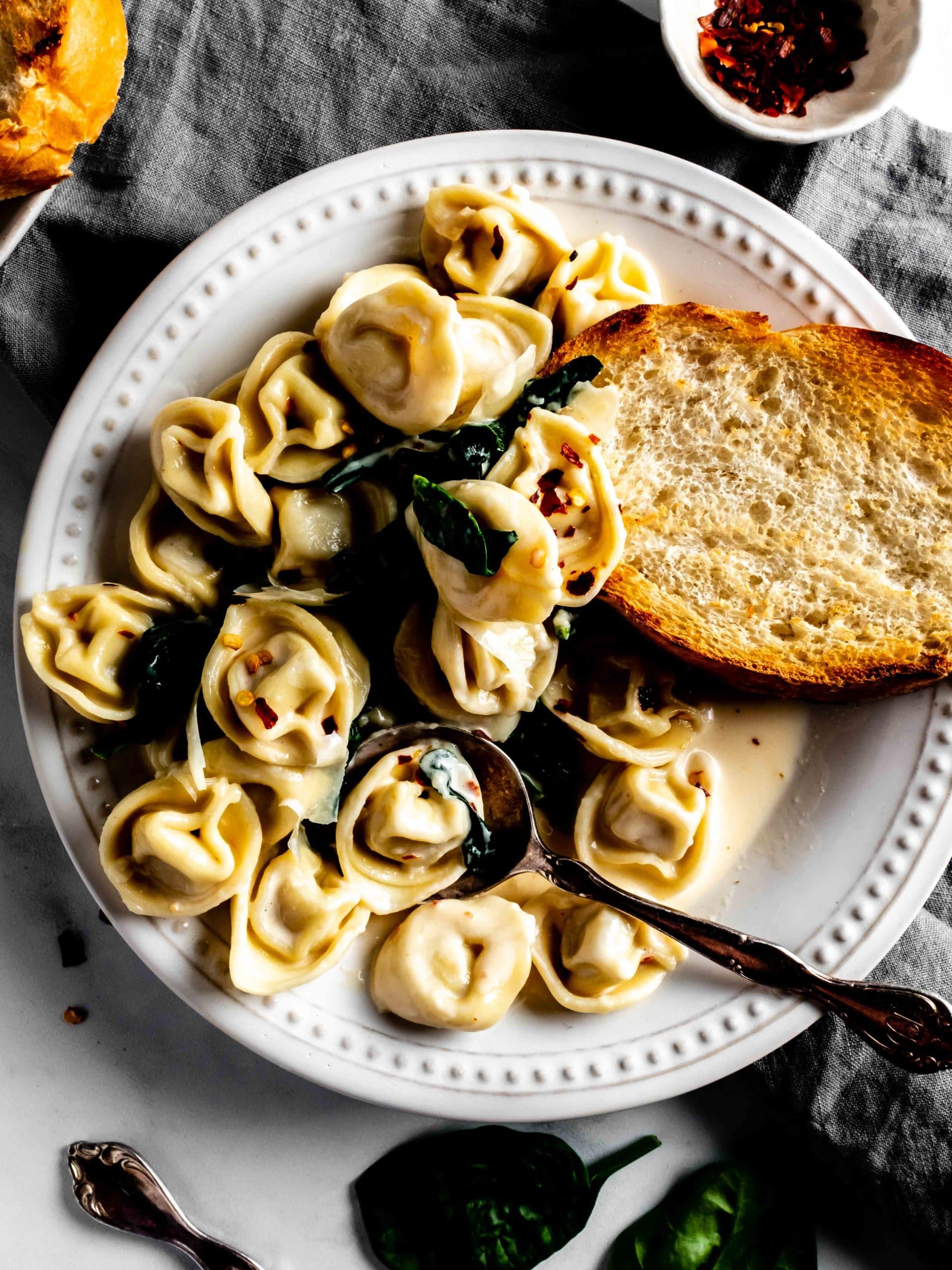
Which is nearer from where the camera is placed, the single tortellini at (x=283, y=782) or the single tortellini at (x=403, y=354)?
the single tortellini at (x=403, y=354)

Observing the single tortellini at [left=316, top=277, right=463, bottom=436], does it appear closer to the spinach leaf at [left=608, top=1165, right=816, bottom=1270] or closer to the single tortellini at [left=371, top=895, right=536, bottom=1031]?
the single tortellini at [left=371, top=895, right=536, bottom=1031]

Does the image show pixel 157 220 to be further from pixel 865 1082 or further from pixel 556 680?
pixel 865 1082

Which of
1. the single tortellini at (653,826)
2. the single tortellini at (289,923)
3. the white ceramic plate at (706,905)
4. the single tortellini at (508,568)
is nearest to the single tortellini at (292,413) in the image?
the white ceramic plate at (706,905)

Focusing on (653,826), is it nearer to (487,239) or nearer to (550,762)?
(550,762)

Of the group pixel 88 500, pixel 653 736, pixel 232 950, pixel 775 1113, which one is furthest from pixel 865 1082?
pixel 88 500

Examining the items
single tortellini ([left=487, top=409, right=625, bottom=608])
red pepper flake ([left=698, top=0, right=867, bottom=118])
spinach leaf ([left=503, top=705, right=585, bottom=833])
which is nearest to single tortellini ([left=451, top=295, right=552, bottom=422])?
single tortellini ([left=487, top=409, right=625, bottom=608])

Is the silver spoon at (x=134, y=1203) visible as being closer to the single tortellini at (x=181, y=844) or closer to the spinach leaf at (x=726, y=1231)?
the single tortellini at (x=181, y=844)

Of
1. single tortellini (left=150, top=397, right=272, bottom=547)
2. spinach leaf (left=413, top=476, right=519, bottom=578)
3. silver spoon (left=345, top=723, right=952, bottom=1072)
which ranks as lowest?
silver spoon (left=345, top=723, right=952, bottom=1072)
